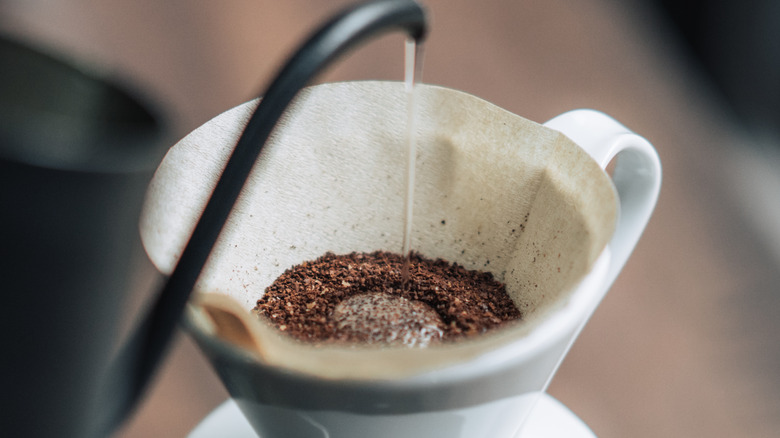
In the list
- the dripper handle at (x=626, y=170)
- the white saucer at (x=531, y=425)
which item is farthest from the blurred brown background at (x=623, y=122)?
the dripper handle at (x=626, y=170)

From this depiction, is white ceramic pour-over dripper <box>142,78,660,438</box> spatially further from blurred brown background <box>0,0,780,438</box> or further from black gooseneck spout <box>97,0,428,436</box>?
blurred brown background <box>0,0,780,438</box>

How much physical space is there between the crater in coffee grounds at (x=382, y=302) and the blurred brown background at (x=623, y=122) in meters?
0.18

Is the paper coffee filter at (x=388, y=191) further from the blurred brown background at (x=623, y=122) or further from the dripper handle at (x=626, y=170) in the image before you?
the blurred brown background at (x=623, y=122)

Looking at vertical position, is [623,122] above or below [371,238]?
above

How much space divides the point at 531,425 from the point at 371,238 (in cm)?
16

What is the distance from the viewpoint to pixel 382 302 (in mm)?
347

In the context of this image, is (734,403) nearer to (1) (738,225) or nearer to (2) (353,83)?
(1) (738,225)

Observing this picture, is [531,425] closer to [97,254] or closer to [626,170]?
[626,170]

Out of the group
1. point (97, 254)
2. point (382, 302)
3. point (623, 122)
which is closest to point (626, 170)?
point (382, 302)

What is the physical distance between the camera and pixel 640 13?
958mm

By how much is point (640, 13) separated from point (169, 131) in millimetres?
792

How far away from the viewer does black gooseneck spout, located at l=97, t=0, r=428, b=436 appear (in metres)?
0.22

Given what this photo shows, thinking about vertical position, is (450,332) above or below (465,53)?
below

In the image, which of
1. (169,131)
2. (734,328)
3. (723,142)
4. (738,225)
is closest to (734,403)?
(734,328)
